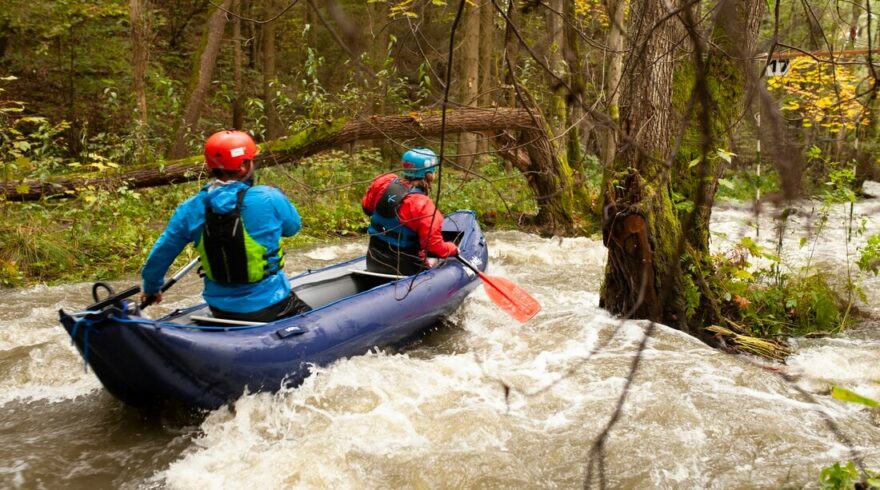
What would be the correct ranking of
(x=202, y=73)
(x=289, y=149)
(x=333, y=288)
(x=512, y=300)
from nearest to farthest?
1. (x=512, y=300)
2. (x=333, y=288)
3. (x=289, y=149)
4. (x=202, y=73)

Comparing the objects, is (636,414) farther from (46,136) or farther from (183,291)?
(46,136)

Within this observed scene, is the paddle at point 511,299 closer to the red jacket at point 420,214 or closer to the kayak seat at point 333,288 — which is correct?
the red jacket at point 420,214

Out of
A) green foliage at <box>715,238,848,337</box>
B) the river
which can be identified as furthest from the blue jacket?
green foliage at <box>715,238,848,337</box>

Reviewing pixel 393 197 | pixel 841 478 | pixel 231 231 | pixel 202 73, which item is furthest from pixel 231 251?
pixel 202 73

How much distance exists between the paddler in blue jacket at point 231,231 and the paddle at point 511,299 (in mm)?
1870

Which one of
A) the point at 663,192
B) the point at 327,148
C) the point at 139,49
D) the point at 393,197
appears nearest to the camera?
the point at 663,192

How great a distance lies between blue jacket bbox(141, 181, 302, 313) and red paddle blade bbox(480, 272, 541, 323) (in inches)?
75.8

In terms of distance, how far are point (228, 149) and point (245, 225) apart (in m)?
0.43

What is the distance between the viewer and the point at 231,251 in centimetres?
381

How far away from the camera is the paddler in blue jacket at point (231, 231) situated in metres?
3.75

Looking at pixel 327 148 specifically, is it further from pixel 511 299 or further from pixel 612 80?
pixel 612 80

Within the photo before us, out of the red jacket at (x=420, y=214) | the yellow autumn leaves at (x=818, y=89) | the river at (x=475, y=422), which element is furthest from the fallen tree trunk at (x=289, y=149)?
the yellow autumn leaves at (x=818, y=89)

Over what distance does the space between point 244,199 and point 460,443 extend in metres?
1.81

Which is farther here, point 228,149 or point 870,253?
point 870,253
